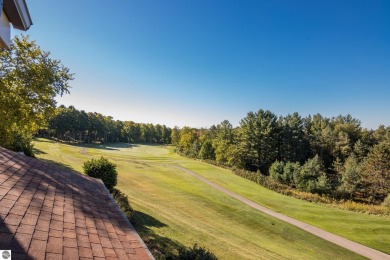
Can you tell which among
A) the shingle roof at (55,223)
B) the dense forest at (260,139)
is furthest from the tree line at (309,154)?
the shingle roof at (55,223)

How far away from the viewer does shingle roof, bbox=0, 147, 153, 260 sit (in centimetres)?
468

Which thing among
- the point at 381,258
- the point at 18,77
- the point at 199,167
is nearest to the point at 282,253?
the point at 381,258

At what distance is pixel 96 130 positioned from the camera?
117375 mm

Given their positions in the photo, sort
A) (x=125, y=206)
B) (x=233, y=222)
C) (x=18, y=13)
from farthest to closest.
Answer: (x=233, y=222) → (x=125, y=206) → (x=18, y=13)

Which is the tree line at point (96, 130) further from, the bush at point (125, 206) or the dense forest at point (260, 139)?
the bush at point (125, 206)

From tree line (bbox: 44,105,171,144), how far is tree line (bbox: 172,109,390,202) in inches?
1969

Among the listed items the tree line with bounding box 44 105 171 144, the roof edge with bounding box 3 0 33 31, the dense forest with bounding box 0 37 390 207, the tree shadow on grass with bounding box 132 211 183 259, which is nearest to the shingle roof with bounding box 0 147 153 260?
the tree shadow on grass with bounding box 132 211 183 259

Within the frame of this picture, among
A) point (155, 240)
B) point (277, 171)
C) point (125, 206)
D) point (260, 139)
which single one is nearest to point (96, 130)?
point (260, 139)

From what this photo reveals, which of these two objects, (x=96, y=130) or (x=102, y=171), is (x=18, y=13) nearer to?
(x=102, y=171)

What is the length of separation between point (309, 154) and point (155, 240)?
74915 millimetres

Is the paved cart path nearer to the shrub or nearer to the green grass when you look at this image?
the green grass

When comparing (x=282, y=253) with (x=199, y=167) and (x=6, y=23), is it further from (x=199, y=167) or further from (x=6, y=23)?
(x=199, y=167)

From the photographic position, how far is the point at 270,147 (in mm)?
70312

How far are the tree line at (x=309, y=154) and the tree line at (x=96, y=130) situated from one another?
164 ft
